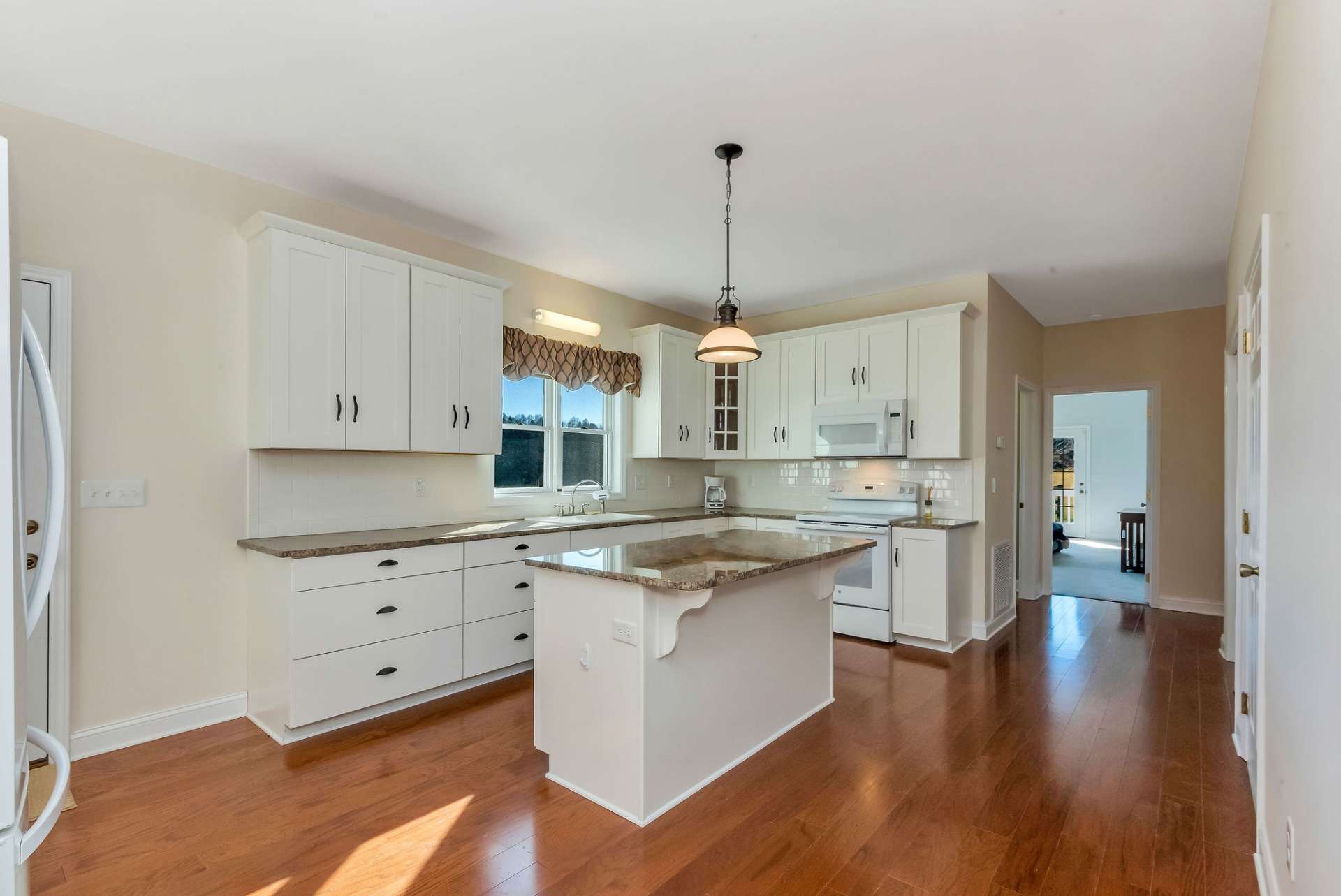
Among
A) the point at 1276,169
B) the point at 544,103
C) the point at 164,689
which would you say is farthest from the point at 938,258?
the point at 164,689

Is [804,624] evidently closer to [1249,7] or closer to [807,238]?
[807,238]

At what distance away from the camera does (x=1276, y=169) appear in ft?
6.59

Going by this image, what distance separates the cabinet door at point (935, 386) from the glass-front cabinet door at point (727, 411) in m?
1.47

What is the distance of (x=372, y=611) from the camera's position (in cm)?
313

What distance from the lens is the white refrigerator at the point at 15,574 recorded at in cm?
96

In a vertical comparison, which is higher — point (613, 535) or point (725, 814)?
point (613, 535)

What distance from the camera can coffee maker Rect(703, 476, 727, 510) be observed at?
5.77m

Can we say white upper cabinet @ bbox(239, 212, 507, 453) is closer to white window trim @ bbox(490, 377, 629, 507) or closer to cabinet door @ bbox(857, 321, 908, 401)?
white window trim @ bbox(490, 377, 629, 507)

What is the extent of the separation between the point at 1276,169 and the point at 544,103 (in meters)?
2.43

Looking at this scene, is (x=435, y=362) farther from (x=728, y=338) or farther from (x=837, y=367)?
(x=837, y=367)

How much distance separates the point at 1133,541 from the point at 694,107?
8.32 m

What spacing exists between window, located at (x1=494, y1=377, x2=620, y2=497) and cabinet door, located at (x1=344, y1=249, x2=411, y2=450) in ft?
3.25

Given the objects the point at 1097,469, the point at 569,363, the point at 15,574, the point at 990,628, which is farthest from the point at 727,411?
the point at 1097,469

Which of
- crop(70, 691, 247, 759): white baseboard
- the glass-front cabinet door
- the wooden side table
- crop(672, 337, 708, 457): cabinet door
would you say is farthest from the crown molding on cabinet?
the wooden side table
